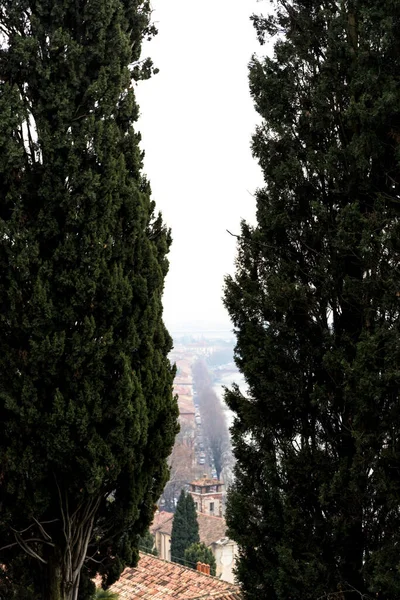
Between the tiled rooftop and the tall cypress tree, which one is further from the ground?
the tall cypress tree

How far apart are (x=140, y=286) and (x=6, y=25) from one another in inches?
130

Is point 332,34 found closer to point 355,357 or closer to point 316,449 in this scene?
point 355,357

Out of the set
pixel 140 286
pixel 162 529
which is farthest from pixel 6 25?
pixel 162 529

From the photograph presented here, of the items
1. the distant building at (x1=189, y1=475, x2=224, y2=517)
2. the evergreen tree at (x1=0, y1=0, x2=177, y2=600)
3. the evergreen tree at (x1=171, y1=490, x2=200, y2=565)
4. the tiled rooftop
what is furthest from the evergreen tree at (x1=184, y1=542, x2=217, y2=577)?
the evergreen tree at (x1=0, y1=0, x2=177, y2=600)

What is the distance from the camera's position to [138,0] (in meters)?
8.27

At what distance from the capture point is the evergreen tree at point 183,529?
31844mm

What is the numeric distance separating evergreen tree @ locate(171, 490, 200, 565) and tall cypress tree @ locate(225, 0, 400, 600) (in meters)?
26.7

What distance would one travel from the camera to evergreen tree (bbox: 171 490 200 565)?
104 feet

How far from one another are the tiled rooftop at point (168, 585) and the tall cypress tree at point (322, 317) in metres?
9.31

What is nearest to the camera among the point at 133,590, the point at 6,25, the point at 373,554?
the point at 373,554

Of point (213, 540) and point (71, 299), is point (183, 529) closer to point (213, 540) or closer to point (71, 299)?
point (213, 540)

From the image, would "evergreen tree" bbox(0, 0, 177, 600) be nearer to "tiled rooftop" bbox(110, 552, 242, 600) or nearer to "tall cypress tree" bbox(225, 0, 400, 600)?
"tall cypress tree" bbox(225, 0, 400, 600)

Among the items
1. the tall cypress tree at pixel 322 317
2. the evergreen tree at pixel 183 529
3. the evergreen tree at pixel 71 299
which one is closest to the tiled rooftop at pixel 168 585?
the evergreen tree at pixel 71 299

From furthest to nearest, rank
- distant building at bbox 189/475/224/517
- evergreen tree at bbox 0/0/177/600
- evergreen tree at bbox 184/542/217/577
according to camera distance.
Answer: distant building at bbox 189/475/224/517, evergreen tree at bbox 184/542/217/577, evergreen tree at bbox 0/0/177/600
